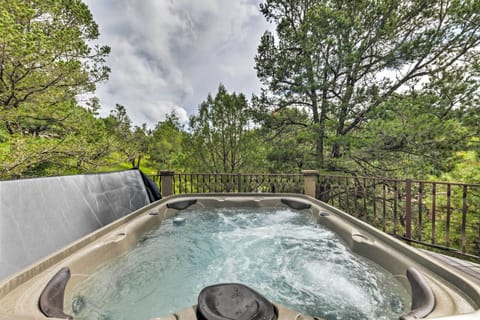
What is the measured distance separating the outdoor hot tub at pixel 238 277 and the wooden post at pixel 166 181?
134 cm

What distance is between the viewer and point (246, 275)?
1753mm

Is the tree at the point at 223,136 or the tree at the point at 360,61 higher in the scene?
the tree at the point at 360,61

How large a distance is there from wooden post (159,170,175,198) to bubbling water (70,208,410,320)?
1.50 meters

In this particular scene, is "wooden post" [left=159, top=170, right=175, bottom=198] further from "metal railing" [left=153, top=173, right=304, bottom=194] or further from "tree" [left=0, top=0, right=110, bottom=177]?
"tree" [left=0, top=0, right=110, bottom=177]

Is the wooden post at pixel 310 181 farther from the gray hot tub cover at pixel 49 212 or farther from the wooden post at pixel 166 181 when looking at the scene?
the gray hot tub cover at pixel 49 212

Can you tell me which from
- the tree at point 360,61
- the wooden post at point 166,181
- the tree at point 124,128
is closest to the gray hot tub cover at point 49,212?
the wooden post at point 166,181

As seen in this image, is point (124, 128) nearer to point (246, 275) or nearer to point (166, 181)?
point (166, 181)

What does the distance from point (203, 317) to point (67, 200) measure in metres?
1.96

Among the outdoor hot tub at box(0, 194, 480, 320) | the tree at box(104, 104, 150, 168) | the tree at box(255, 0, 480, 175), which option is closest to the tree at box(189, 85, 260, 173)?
the tree at box(255, 0, 480, 175)

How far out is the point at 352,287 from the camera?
4.93ft


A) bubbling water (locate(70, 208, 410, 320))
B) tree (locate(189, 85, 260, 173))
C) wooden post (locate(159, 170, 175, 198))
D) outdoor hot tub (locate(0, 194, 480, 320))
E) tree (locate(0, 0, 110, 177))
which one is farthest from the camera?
tree (locate(189, 85, 260, 173))

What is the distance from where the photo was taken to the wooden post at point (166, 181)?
13.5 ft

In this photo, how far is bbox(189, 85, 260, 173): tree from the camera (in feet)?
19.2

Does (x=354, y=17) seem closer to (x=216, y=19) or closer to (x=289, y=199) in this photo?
(x=216, y=19)
